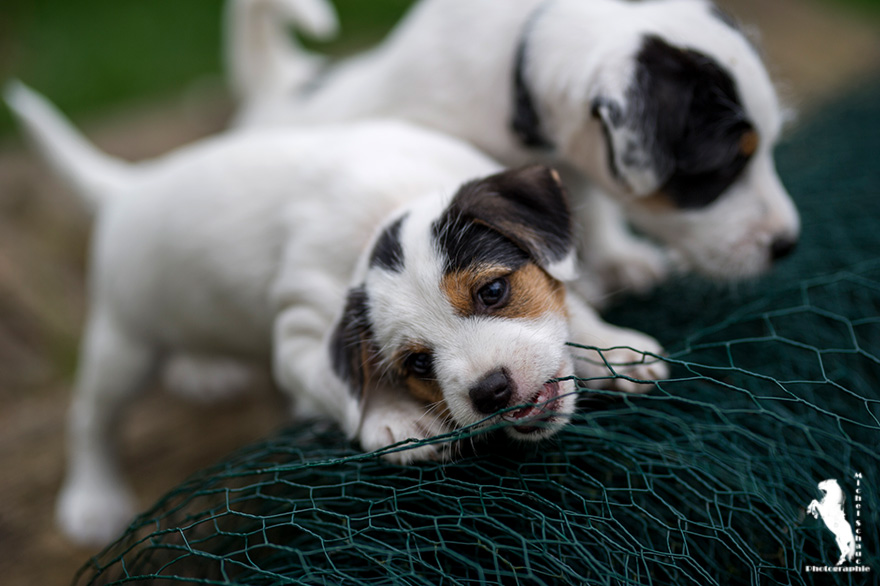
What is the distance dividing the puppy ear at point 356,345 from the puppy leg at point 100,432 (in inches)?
66.5

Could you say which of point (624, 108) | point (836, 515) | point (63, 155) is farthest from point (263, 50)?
point (836, 515)

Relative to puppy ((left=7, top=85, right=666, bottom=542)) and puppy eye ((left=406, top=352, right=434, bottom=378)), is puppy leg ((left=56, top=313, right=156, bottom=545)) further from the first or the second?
puppy eye ((left=406, top=352, right=434, bottom=378))

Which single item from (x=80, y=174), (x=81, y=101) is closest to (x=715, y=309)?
(x=80, y=174)

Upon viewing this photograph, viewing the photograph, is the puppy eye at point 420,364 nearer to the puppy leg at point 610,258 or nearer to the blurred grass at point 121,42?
the puppy leg at point 610,258

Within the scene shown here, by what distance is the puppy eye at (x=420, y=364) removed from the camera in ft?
6.77

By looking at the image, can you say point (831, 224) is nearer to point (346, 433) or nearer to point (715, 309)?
point (715, 309)

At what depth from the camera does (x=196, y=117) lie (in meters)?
6.17

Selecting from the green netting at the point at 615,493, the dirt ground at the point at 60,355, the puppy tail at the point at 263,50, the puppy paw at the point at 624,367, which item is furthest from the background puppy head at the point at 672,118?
the puppy tail at the point at 263,50

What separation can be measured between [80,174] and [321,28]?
1490 mm

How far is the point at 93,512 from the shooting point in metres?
3.54

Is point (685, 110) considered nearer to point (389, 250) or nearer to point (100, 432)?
point (389, 250)

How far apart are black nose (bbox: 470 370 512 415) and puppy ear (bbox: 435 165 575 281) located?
0.43m

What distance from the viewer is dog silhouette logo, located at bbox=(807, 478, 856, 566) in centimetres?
175

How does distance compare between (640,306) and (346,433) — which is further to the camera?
(640,306)
